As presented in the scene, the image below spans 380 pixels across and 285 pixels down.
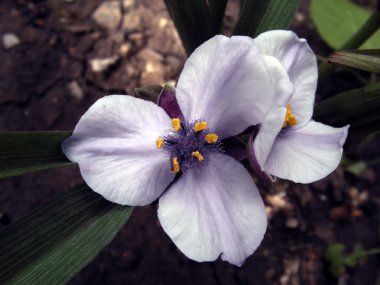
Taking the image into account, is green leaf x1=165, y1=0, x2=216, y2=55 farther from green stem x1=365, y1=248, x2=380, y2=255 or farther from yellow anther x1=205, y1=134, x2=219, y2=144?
green stem x1=365, y1=248, x2=380, y2=255

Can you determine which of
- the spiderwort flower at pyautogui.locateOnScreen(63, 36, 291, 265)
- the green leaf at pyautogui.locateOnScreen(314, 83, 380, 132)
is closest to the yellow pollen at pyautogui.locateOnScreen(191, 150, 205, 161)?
the spiderwort flower at pyautogui.locateOnScreen(63, 36, 291, 265)

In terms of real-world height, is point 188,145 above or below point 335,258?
above

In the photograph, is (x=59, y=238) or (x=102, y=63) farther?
(x=102, y=63)

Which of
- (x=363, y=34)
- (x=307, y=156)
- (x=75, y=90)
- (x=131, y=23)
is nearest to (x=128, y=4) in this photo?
(x=131, y=23)

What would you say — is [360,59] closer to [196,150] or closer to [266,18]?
[266,18]

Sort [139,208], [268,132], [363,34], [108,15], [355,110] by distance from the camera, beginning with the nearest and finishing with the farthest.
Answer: [268,132]
[355,110]
[363,34]
[139,208]
[108,15]

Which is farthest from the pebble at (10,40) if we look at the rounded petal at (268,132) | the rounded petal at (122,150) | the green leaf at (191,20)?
the rounded petal at (268,132)
